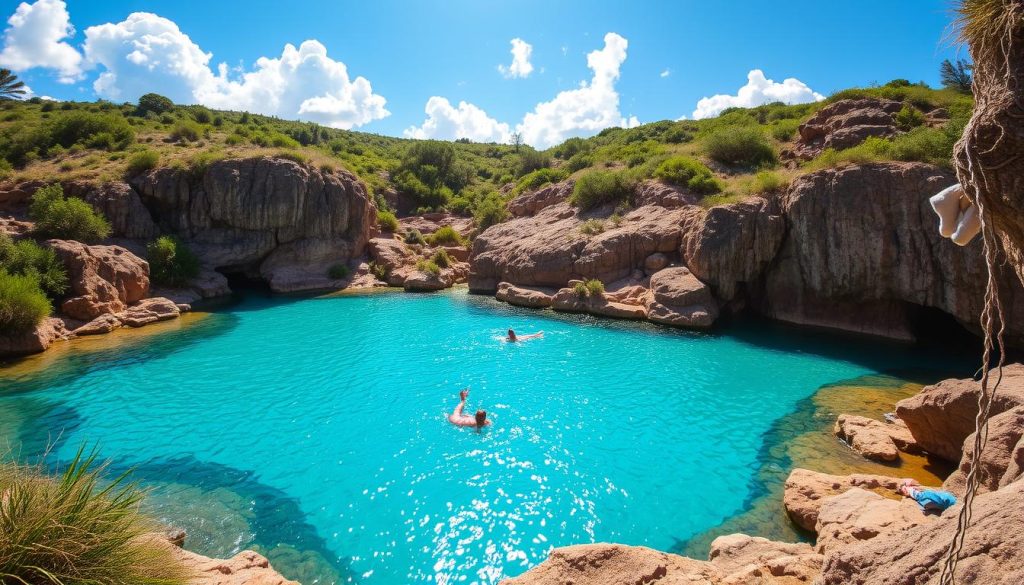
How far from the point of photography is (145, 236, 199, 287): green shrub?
20.4 m

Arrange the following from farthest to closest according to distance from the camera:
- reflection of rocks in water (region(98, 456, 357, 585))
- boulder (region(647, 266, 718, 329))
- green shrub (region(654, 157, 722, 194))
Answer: green shrub (region(654, 157, 722, 194)) < boulder (region(647, 266, 718, 329)) < reflection of rocks in water (region(98, 456, 357, 585))

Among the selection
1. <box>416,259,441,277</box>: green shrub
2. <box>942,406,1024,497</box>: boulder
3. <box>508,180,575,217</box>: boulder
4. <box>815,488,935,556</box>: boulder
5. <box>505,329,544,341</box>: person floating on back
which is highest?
<box>508,180,575,217</box>: boulder

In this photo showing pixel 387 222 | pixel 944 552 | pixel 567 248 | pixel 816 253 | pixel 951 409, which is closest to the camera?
pixel 944 552

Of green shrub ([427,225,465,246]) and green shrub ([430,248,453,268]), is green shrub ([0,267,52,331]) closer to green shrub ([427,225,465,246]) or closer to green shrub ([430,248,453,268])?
green shrub ([430,248,453,268])

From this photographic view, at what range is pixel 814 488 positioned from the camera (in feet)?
21.7

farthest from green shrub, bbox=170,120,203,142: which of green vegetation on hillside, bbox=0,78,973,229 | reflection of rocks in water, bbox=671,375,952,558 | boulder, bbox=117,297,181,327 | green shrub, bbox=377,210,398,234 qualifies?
reflection of rocks in water, bbox=671,375,952,558

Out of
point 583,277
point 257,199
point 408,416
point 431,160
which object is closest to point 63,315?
point 257,199

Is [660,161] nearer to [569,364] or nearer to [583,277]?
[583,277]

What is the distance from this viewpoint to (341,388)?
1113 cm

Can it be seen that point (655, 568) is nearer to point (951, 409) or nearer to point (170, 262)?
point (951, 409)

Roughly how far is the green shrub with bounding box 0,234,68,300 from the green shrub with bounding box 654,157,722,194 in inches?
1012

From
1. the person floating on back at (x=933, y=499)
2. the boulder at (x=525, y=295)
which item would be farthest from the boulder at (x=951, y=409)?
the boulder at (x=525, y=295)

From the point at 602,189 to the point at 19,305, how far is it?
914 inches

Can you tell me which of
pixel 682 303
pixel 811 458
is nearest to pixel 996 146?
pixel 811 458
